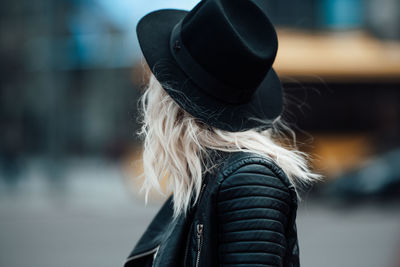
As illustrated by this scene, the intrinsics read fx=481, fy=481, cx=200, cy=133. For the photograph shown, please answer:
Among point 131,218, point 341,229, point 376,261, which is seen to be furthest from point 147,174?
point 131,218

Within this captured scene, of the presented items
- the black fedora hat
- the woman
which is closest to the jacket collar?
the woman

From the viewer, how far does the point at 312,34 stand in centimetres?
1234

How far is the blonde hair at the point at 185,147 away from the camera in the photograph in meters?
1.56

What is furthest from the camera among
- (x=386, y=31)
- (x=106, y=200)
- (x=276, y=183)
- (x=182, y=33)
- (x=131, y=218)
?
(x=386, y=31)

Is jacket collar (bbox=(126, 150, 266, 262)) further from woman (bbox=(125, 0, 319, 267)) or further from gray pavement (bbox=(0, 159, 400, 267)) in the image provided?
gray pavement (bbox=(0, 159, 400, 267))

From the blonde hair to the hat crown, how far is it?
166 mm

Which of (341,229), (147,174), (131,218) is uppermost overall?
(147,174)

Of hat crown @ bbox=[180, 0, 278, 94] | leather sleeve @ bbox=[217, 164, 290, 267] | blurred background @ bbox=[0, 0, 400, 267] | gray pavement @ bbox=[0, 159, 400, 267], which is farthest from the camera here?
blurred background @ bbox=[0, 0, 400, 267]

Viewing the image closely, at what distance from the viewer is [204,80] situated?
1.55 meters

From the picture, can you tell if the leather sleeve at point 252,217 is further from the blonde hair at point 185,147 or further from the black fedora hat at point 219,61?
the black fedora hat at point 219,61

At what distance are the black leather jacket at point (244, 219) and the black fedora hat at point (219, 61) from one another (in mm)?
179

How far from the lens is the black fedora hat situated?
4.90 feet

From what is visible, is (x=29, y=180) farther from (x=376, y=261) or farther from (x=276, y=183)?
(x=276, y=183)

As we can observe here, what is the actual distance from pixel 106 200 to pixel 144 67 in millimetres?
10419
